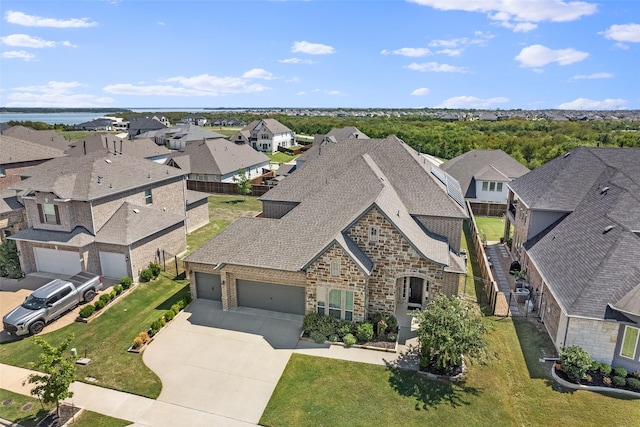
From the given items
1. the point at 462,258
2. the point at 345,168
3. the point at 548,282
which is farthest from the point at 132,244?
the point at 548,282

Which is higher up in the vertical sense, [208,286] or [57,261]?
[57,261]

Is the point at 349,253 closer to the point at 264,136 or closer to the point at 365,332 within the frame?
the point at 365,332

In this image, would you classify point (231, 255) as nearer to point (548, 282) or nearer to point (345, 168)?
point (345, 168)

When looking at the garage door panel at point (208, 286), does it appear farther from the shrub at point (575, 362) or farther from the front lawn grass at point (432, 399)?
the shrub at point (575, 362)

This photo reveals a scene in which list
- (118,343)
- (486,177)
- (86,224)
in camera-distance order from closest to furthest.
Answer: (118,343) → (86,224) → (486,177)

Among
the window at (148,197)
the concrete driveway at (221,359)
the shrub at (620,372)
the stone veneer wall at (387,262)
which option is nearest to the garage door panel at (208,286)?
the concrete driveway at (221,359)

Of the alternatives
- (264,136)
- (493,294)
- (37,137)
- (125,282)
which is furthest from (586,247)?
(264,136)
